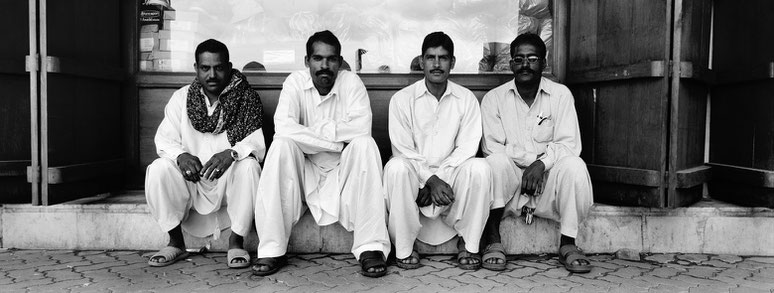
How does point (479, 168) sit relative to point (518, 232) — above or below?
above

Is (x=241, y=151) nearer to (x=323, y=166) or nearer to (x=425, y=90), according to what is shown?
(x=323, y=166)

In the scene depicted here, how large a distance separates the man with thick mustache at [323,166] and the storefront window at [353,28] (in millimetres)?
1139

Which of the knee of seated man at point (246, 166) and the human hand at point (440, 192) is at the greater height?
the knee of seated man at point (246, 166)

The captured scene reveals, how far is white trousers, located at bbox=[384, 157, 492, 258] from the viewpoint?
11.6 ft

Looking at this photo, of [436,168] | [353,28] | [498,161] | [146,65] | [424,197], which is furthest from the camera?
[353,28]

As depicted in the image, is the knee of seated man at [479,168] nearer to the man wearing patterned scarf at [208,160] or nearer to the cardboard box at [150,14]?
the man wearing patterned scarf at [208,160]

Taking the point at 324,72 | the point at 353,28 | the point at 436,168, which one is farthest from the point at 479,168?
the point at 353,28

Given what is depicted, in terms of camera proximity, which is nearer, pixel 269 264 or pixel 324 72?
pixel 269 264

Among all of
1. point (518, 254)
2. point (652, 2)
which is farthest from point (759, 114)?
point (518, 254)

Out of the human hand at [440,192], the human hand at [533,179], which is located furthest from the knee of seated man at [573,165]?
the human hand at [440,192]

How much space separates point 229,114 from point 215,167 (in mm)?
461

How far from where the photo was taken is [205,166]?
11.7 feet

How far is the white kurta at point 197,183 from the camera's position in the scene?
3.59m

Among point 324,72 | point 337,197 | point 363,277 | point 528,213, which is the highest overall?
point 324,72
